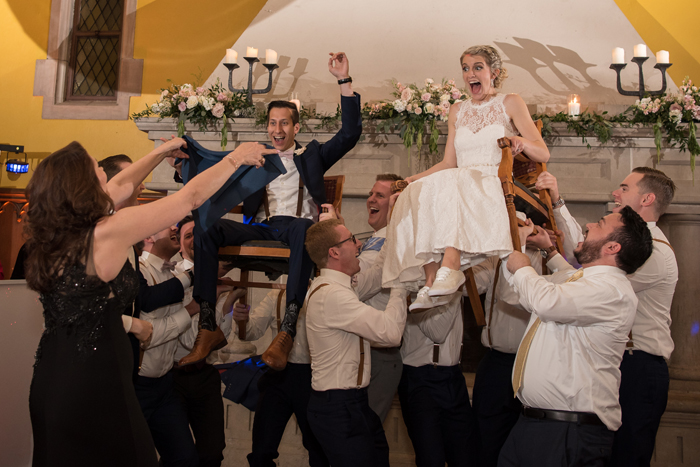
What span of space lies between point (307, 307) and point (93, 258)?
133 cm

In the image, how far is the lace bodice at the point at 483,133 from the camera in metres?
3.19

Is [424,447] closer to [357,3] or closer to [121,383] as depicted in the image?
[121,383]

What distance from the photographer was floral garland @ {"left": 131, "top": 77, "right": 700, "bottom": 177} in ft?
15.2

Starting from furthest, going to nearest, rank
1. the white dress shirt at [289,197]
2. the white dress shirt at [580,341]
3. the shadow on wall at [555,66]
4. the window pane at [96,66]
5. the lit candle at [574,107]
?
the window pane at [96,66]
the shadow on wall at [555,66]
the lit candle at [574,107]
the white dress shirt at [289,197]
the white dress shirt at [580,341]

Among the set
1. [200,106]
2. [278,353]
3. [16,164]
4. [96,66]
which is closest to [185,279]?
[278,353]

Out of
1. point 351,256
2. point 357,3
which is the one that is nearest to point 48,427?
point 351,256

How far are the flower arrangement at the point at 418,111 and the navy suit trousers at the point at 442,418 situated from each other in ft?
6.95

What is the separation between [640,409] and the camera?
304 cm

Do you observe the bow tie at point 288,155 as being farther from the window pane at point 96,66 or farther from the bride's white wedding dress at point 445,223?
the window pane at point 96,66

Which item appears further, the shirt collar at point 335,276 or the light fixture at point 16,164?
the light fixture at point 16,164

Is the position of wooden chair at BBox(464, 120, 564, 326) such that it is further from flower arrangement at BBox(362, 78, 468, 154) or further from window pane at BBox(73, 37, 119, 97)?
window pane at BBox(73, 37, 119, 97)

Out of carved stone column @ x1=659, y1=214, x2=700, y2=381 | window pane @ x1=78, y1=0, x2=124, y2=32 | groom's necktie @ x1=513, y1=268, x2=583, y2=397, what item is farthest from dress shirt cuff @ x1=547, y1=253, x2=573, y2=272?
window pane @ x1=78, y1=0, x2=124, y2=32

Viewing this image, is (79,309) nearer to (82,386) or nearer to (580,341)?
(82,386)

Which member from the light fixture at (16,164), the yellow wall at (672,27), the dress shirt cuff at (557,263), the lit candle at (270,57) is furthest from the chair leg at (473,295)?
the light fixture at (16,164)
